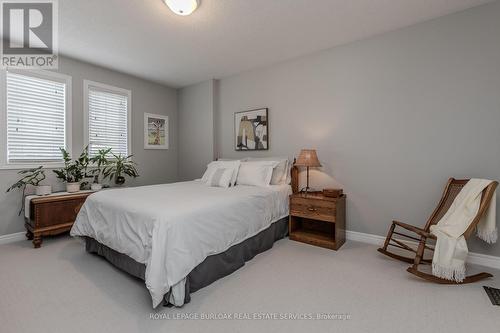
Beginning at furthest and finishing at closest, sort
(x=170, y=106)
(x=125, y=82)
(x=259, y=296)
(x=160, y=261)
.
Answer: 1. (x=170, y=106)
2. (x=125, y=82)
3. (x=259, y=296)
4. (x=160, y=261)

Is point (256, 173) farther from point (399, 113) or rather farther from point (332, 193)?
point (399, 113)

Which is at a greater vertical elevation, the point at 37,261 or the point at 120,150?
the point at 120,150

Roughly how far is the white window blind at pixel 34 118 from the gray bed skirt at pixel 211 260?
162 centimetres

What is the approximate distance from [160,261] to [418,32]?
357cm

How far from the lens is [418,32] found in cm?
265

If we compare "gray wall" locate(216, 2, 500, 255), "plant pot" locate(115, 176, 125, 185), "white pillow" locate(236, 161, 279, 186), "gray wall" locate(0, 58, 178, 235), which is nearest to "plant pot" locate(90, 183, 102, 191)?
"plant pot" locate(115, 176, 125, 185)

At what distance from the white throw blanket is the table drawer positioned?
400 cm

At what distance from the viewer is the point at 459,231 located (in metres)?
2.01

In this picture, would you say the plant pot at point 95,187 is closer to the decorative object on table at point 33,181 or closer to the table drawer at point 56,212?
the table drawer at point 56,212

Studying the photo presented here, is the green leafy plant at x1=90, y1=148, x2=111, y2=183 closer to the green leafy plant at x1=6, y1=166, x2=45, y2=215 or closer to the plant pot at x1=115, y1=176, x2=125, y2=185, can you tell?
the plant pot at x1=115, y1=176, x2=125, y2=185

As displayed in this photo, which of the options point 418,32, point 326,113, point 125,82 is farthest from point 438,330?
point 125,82

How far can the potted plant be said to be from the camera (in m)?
3.61

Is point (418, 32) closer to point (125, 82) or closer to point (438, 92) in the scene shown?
point (438, 92)

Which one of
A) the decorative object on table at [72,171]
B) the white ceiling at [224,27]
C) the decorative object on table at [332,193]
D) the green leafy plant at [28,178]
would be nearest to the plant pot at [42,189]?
the green leafy plant at [28,178]
